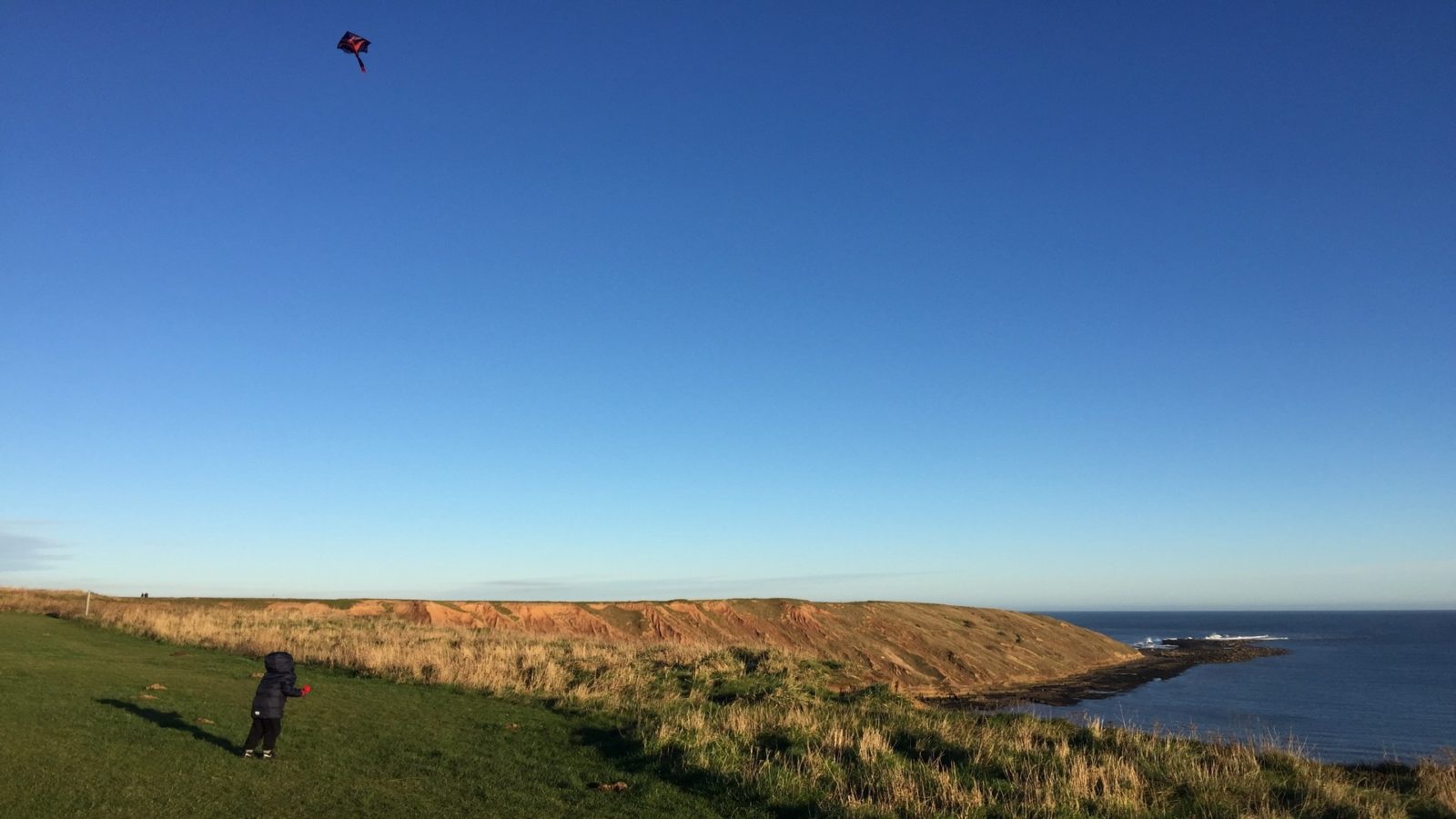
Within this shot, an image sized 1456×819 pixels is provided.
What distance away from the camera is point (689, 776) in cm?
1370

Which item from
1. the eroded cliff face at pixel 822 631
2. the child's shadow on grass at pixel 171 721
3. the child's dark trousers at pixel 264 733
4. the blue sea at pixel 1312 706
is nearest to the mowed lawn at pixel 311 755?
the child's shadow on grass at pixel 171 721

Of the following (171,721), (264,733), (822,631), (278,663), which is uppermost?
(278,663)

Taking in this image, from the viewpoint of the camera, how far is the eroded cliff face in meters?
60.5

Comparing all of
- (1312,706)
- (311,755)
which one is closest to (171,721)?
(311,755)

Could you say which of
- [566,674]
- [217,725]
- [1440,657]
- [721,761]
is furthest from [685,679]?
[1440,657]

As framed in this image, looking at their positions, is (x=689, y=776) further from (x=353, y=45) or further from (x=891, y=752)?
(x=353, y=45)

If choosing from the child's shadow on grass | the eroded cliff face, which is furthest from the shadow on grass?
the eroded cliff face

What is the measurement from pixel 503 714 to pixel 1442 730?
49466 millimetres

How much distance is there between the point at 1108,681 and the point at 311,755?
67.7 metres

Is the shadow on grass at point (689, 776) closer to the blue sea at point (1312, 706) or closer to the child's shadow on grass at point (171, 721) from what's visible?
the child's shadow on grass at point (171, 721)

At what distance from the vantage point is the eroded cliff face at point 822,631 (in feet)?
199

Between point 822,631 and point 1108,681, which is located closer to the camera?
point 822,631

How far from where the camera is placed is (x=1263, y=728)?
134 feet

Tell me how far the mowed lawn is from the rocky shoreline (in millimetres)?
32037
